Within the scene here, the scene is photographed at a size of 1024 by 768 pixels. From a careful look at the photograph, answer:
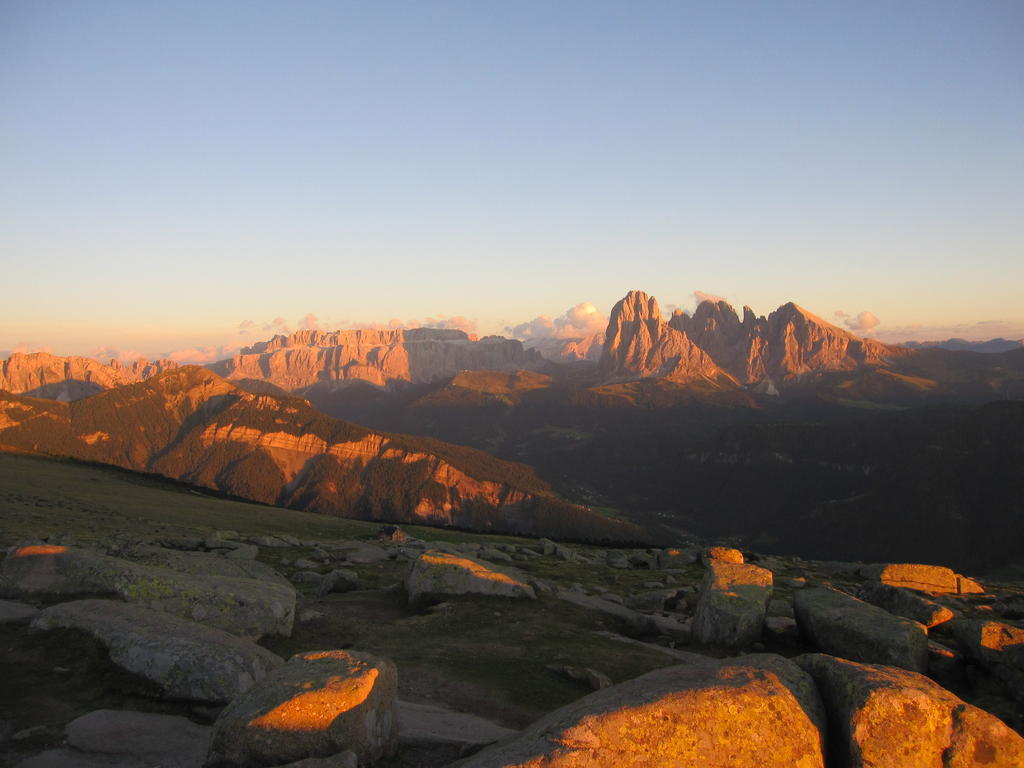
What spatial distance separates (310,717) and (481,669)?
11.1 m

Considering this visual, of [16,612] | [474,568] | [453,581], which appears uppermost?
[16,612]

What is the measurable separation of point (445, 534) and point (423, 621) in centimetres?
6341

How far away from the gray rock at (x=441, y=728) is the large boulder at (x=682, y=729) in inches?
144

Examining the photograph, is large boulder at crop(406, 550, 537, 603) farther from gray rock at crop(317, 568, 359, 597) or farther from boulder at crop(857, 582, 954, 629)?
boulder at crop(857, 582, 954, 629)

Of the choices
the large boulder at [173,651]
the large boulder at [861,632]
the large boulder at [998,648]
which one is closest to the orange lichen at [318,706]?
the large boulder at [173,651]

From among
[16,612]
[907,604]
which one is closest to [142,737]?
[16,612]

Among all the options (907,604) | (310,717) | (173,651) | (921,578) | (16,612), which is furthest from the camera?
(921,578)

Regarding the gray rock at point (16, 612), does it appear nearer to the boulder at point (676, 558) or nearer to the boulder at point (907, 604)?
the boulder at point (907, 604)

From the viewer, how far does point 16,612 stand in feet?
68.2

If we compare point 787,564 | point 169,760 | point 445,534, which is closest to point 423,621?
point 169,760

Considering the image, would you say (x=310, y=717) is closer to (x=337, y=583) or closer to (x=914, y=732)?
(x=914, y=732)

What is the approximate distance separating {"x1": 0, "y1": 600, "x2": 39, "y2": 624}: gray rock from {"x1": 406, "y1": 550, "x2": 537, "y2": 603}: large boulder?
15959 mm

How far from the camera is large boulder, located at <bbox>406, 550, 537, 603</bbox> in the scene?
32375mm

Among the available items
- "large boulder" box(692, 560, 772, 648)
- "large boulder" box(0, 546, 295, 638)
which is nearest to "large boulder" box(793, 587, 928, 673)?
"large boulder" box(692, 560, 772, 648)
